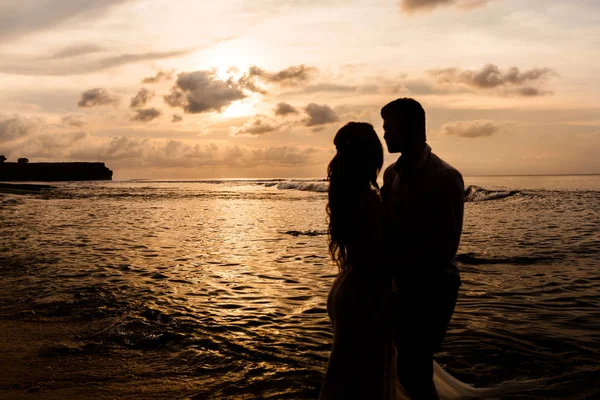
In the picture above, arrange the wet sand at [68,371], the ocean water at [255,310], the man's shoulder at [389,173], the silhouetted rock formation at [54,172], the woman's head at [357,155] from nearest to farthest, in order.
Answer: the woman's head at [357,155]
the man's shoulder at [389,173]
the wet sand at [68,371]
the ocean water at [255,310]
the silhouetted rock formation at [54,172]

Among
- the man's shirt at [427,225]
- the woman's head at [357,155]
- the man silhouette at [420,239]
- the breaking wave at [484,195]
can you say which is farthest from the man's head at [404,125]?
the breaking wave at [484,195]

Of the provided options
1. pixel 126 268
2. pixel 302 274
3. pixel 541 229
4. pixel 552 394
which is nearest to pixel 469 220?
pixel 541 229

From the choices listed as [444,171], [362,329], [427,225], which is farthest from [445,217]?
[362,329]

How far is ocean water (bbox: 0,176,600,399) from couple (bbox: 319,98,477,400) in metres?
2.19

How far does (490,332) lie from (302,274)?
18.3ft

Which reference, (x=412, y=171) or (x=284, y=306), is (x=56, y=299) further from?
(x=412, y=171)

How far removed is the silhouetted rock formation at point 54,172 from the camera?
447 feet

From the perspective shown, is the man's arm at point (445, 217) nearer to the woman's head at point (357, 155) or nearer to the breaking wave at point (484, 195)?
the woman's head at point (357, 155)

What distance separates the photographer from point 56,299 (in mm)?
9438

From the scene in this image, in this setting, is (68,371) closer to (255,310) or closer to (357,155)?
(255,310)

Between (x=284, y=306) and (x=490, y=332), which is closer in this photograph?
(x=490, y=332)

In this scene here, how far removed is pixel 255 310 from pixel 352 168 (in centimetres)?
632

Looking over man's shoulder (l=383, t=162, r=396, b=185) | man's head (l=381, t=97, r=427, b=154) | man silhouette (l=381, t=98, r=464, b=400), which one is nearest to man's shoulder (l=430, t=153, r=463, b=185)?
man silhouette (l=381, t=98, r=464, b=400)

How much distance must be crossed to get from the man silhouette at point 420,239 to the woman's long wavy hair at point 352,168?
0.29m
